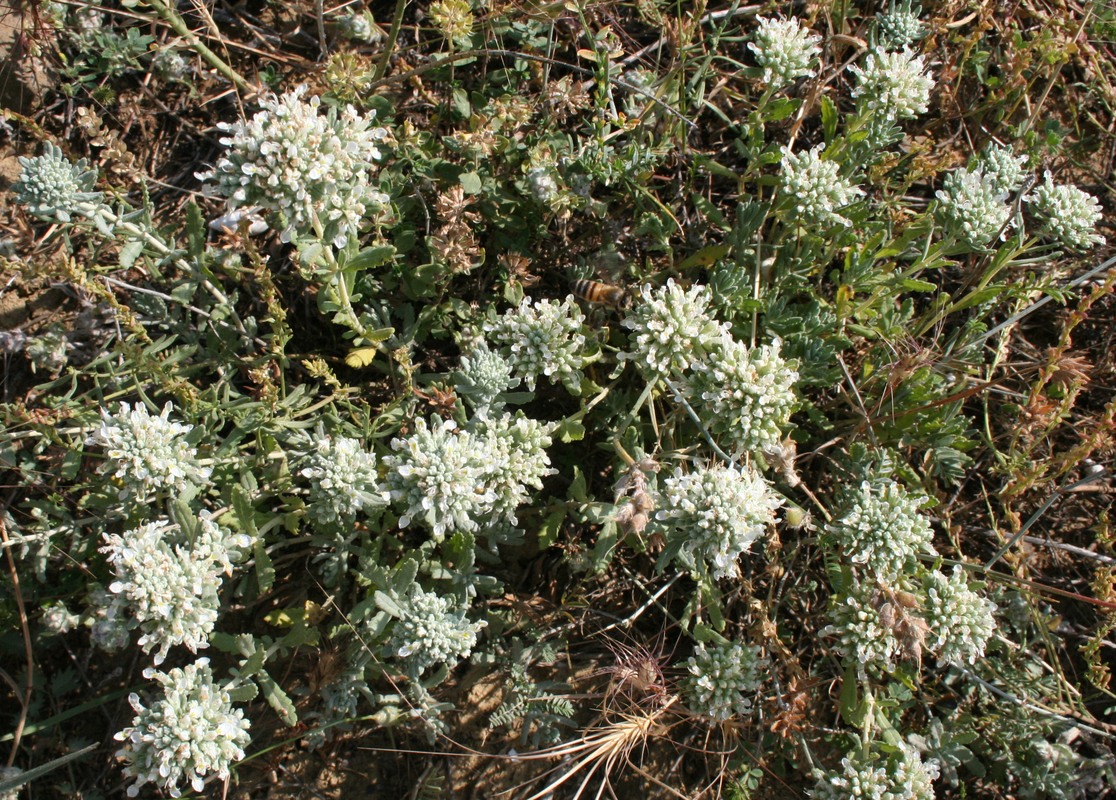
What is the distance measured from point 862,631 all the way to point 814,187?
84.3 inches

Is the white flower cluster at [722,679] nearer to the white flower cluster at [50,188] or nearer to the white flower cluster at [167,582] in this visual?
the white flower cluster at [167,582]

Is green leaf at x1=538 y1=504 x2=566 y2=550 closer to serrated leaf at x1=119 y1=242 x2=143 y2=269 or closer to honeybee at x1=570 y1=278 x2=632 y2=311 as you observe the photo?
honeybee at x1=570 y1=278 x2=632 y2=311

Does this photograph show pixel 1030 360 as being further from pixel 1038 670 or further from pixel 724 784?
pixel 724 784

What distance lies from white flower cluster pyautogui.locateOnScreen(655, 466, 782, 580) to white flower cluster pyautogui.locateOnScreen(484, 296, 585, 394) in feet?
2.48

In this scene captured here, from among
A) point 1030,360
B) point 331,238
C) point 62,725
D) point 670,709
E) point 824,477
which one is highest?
point 331,238

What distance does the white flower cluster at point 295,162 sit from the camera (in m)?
3.60

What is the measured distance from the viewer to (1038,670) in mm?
4734

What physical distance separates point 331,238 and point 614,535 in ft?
6.43

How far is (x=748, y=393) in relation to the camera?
3.94 metres

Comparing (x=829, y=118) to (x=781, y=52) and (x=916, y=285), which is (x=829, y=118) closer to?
(x=781, y=52)

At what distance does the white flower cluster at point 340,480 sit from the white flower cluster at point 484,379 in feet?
1.83

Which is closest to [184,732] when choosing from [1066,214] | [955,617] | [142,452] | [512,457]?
[142,452]

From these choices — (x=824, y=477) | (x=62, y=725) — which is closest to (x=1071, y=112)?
(x=824, y=477)

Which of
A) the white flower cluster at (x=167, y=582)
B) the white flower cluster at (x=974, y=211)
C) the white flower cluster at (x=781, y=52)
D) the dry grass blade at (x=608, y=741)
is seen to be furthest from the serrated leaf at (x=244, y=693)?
the white flower cluster at (x=974, y=211)
